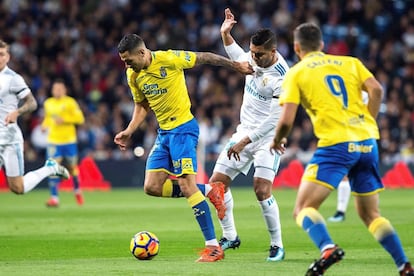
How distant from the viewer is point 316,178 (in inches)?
302

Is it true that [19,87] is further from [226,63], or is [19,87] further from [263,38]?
[263,38]

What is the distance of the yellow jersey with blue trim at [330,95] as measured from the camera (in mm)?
7699

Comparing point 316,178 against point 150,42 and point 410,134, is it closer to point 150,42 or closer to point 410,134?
point 410,134

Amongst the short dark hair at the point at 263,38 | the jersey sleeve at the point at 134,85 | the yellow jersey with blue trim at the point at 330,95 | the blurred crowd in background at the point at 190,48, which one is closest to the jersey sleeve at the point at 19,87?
the jersey sleeve at the point at 134,85

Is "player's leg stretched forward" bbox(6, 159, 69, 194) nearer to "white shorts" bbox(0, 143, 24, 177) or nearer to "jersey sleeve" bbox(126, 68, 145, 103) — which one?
"white shorts" bbox(0, 143, 24, 177)

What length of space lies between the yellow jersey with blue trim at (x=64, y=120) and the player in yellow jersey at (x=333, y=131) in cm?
1251

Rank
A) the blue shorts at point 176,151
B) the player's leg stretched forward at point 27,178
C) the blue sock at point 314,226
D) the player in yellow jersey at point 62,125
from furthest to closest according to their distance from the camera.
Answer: the player in yellow jersey at point 62,125 → the player's leg stretched forward at point 27,178 → the blue shorts at point 176,151 → the blue sock at point 314,226

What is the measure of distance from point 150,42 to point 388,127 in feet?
25.6

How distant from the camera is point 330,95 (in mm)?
7715

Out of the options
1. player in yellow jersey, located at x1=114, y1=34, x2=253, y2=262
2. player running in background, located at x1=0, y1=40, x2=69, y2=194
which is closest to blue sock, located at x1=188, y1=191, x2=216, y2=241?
player in yellow jersey, located at x1=114, y1=34, x2=253, y2=262

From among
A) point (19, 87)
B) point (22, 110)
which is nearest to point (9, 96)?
point (19, 87)

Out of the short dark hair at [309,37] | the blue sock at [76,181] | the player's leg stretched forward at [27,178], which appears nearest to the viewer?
the short dark hair at [309,37]

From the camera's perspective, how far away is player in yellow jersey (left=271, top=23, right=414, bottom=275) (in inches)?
301

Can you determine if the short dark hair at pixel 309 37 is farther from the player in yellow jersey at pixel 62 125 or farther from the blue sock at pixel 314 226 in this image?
the player in yellow jersey at pixel 62 125
